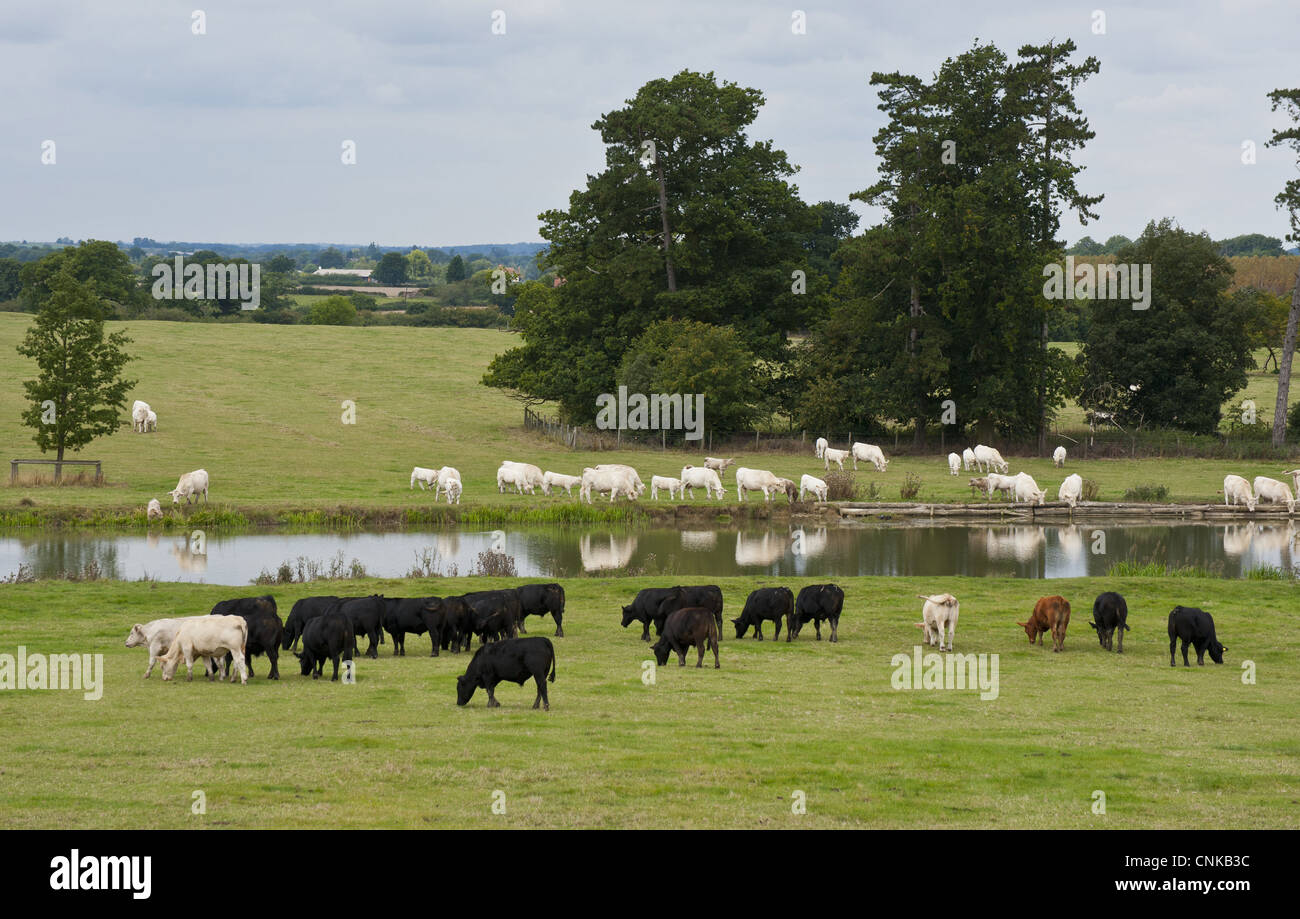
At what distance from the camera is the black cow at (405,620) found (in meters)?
20.3

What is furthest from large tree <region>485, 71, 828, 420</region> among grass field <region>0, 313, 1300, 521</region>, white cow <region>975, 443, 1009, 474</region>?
white cow <region>975, 443, 1009, 474</region>

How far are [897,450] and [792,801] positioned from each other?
55916 millimetres

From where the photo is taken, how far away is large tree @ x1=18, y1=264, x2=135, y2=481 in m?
47.2

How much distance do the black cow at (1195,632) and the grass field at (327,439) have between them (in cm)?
2756

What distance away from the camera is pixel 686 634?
1906cm

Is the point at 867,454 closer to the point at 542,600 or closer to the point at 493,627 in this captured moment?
the point at 542,600

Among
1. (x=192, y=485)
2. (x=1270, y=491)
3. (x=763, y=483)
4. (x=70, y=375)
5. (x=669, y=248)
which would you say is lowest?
(x=1270, y=491)

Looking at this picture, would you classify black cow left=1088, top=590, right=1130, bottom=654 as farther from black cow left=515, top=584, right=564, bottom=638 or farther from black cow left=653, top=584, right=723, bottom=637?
black cow left=515, top=584, right=564, bottom=638

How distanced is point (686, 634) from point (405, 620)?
4491mm

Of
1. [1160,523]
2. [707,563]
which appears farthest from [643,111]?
[707,563]

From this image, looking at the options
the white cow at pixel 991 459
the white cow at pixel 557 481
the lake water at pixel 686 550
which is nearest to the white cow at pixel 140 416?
the white cow at pixel 557 481

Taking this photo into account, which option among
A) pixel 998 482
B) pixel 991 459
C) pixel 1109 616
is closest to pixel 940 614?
pixel 1109 616

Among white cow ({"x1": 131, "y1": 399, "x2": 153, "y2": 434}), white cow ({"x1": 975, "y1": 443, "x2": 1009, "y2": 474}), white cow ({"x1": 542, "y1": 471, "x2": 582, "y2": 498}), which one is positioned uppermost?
white cow ({"x1": 131, "y1": 399, "x2": 153, "y2": 434})

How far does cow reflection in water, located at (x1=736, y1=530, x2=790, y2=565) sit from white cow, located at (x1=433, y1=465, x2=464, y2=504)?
10.0 m
